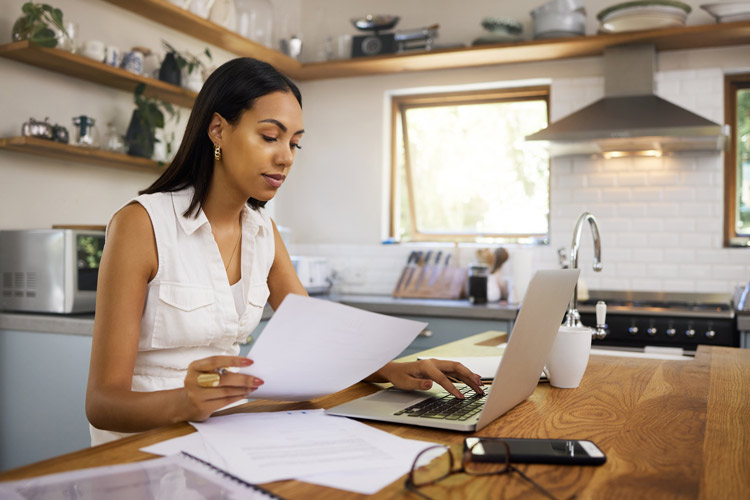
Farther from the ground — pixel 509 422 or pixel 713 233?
pixel 713 233

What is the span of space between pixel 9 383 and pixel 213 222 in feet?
5.36

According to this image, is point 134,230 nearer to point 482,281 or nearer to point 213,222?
point 213,222

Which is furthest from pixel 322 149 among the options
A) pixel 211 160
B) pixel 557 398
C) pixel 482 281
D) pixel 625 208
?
pixel 557 398

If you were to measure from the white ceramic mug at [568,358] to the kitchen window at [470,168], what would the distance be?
292 cm

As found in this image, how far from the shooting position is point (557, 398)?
1.34 metres

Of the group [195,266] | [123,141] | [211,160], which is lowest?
[195,266]

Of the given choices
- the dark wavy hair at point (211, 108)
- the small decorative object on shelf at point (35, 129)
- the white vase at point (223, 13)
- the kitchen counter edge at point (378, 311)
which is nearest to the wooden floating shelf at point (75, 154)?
the small decorative object on shelf at point (35, 129)

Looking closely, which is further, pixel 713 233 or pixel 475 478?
pixel 713 233

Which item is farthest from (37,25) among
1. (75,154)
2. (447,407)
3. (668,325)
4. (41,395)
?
(668,325)

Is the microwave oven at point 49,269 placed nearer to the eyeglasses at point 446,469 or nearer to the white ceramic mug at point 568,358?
the white ceramic mug at point 568,358

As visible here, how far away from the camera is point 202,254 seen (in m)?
1.52

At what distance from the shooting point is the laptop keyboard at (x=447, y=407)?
110cm

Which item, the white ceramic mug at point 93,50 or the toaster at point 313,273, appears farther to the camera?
the toaster at point 313,273

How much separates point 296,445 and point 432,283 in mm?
3209
